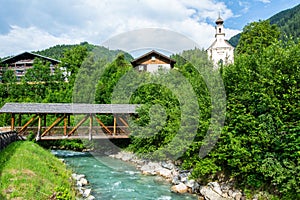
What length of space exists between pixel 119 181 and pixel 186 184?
9.84ft

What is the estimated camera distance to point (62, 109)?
55.0ft

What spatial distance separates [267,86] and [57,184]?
7.55 metres

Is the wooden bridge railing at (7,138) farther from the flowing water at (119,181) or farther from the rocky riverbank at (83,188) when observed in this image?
the rocky riverbank at (83,188)

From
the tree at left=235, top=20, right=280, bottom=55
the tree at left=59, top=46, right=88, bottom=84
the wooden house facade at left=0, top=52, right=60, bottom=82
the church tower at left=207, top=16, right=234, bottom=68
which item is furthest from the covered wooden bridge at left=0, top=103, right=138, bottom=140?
the wooden house facade at left=0, top=52, right=60, bottom=82

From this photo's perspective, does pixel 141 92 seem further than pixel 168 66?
No

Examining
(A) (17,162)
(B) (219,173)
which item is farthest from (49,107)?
(B) (219,173)

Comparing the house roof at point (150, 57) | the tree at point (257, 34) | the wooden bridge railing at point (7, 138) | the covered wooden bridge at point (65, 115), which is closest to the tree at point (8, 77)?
the house roof at point (150, 57)

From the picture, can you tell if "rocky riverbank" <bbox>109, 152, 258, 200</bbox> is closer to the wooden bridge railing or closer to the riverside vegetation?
the riverside vegetation

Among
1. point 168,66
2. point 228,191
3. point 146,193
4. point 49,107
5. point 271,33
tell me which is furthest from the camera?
point 168,66

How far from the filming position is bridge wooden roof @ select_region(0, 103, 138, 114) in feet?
53.0

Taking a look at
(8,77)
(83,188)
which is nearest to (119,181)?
(83,188)

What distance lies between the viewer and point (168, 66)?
2598 cm

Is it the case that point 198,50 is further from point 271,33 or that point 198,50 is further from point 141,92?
point 141,92

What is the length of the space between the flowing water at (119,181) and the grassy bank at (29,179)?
1847mm
